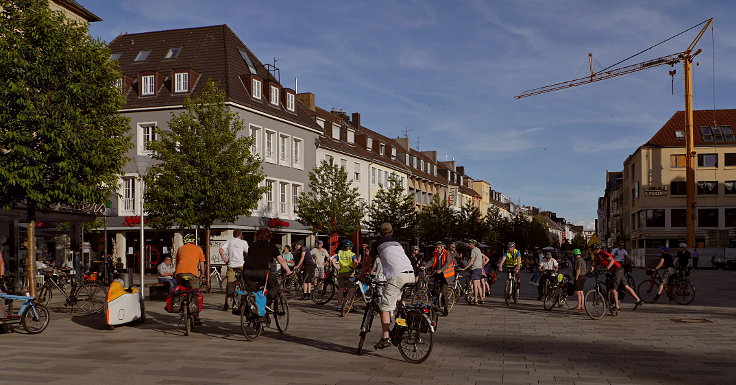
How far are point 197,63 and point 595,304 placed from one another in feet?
109

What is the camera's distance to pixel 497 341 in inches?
483

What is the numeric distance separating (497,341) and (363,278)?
110 inches

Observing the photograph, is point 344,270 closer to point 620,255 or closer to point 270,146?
point 620,255

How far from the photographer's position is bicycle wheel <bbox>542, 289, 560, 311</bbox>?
18.3m

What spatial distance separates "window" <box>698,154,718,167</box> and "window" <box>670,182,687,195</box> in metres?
2.47

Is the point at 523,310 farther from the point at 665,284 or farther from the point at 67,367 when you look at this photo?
the point at 67,367

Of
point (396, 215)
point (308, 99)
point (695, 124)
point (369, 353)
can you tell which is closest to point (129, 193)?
point (308, 99)

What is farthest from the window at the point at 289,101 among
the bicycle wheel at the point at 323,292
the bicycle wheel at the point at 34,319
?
the bicycle wheel at the point at 34,319

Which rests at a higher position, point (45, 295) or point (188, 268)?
point (188, 268)

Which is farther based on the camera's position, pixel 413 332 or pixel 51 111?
pixel 51 111

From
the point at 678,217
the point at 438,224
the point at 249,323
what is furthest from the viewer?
the point at 678,217

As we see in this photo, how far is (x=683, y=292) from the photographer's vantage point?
66.3ft

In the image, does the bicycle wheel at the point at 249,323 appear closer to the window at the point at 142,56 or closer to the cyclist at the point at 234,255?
the cyclist at the point at 234,255

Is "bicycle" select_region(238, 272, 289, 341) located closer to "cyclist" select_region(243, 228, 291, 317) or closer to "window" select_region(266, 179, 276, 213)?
"cyclist" select_region(243, 228, 291, 317)
